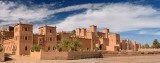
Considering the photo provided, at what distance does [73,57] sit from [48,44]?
33.4 feet

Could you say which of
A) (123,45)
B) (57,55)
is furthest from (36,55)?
(123,45)

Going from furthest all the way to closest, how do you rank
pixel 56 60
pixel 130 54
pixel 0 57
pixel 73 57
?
pixel 130 54
pixel 73 57
pixel 56 60
pixel 0 57

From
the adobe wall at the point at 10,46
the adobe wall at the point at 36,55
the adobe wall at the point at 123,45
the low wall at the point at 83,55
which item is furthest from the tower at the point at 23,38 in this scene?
the adobe wall at the point at 123,45

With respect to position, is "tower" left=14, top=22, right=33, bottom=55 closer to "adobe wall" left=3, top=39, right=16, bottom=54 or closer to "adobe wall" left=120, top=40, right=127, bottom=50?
"adobe wall" left=3, top=39, right=16, bottom=54

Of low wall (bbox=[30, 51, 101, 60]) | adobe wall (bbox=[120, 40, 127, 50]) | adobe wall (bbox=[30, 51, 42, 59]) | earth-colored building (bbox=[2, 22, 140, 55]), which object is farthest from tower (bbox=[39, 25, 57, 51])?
adobe wall (bbox=[120, 40, 127, 50])

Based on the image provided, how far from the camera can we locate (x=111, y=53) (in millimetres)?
55438

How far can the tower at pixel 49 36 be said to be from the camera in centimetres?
4609

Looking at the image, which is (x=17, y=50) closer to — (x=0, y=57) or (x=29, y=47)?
(x=29, y=47)

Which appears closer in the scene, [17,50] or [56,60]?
[56,60]

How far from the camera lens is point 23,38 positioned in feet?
138

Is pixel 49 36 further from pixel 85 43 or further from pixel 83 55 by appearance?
pixel 85 43

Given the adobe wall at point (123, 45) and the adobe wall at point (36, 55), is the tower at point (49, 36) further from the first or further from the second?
the adobe wall at point (123, 45)

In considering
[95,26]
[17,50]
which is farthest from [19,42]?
[95,26]

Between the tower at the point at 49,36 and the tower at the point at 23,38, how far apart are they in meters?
4.06
